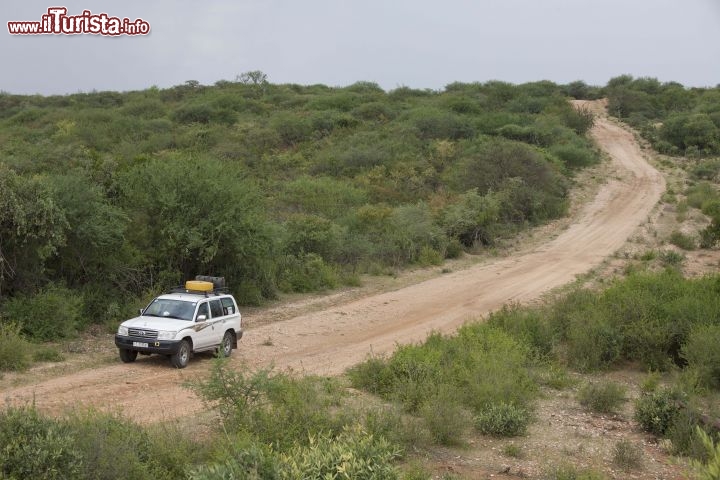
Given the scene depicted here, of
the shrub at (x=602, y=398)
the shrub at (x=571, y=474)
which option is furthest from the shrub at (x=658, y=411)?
the shrub at (x=571, y=474)

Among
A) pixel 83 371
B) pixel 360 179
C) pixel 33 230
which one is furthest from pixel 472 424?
pixel 360 179

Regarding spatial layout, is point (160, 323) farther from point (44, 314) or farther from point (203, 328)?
point (44, 314)

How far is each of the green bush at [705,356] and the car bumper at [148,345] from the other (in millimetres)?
9762

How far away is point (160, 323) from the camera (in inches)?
585

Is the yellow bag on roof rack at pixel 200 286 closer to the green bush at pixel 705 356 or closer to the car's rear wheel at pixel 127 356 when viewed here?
the car's rear wheel at pixel 127 356

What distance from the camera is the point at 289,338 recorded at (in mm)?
18250

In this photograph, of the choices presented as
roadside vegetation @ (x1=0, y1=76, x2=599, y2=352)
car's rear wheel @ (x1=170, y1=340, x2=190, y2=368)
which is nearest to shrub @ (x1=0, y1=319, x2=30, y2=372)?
roadside vegetation @ (x1=0, y1=76, x2=599, y2=352)

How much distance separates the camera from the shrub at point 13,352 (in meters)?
13.9

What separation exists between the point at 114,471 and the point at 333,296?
1679 cm

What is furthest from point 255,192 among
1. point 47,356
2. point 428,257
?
point 428,257

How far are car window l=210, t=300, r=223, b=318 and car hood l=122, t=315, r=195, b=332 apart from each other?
0.84 m

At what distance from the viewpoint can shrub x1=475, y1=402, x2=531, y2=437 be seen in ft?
34.5

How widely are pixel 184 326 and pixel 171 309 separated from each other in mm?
925

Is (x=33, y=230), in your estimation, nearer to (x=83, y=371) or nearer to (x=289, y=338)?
(x=83, y=371)
